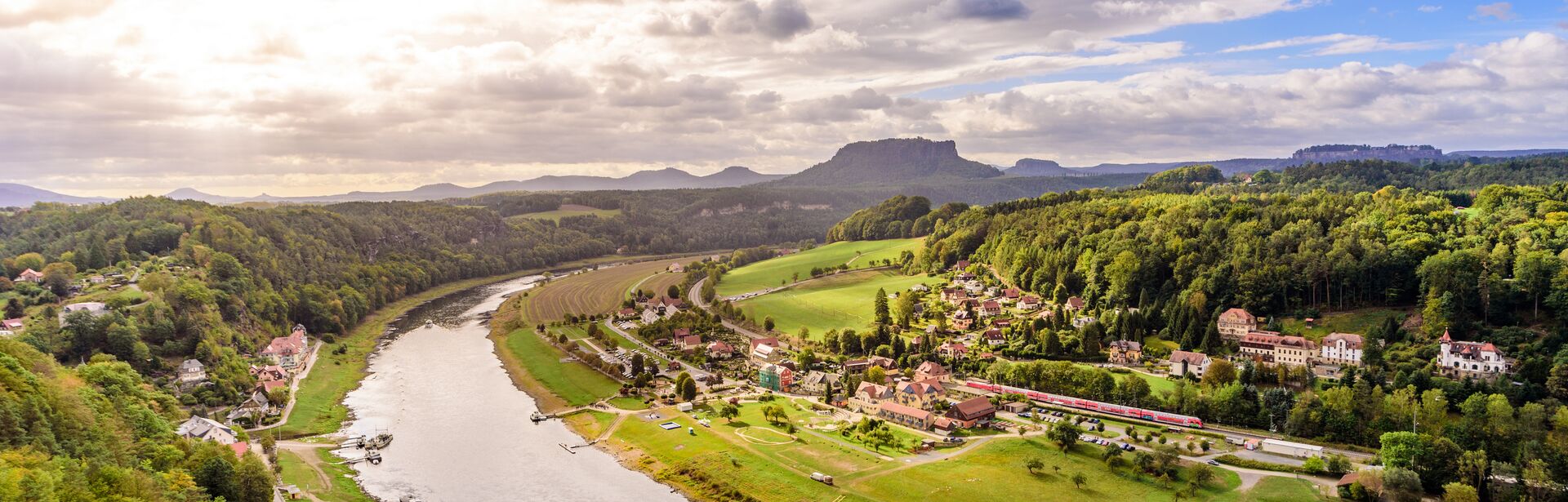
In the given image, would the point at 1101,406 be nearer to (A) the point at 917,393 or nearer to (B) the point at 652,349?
(A) the point at 917,393

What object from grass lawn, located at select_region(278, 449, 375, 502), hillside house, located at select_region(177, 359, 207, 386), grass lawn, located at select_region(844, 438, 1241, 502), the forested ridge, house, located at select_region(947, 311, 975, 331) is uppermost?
the forested ridge

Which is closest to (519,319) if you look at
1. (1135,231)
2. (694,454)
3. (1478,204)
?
(694,454)

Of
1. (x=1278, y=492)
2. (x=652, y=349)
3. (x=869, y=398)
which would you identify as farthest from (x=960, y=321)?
(x=1278, y=492)

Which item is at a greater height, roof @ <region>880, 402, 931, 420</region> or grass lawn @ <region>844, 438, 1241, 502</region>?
roof @ <region>880, 402, 931, 420</region>

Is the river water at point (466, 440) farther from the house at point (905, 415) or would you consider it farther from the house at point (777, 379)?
the house at point (905, 415)

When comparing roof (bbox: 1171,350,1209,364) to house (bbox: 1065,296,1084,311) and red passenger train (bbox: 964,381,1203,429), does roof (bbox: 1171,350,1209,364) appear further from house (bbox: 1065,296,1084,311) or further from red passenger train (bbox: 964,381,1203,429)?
house (bbox: 1065,296,1084,311)

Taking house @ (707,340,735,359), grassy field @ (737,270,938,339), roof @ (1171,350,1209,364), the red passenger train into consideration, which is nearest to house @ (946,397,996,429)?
the red passenger train

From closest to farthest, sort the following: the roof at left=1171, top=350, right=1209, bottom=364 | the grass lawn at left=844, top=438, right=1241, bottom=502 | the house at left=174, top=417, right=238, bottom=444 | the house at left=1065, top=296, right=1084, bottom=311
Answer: the grass lawn at left=844, top=438, right=1241, bottom=502 < the house at left=174, top=417, right=238, bottom=444 < the roof at left=1171, top=350, right=1209, bottom=364 < the house at left=1065, top=296, right=1084, bottom=311

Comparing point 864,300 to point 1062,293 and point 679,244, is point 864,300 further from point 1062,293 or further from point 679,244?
point 679,244
